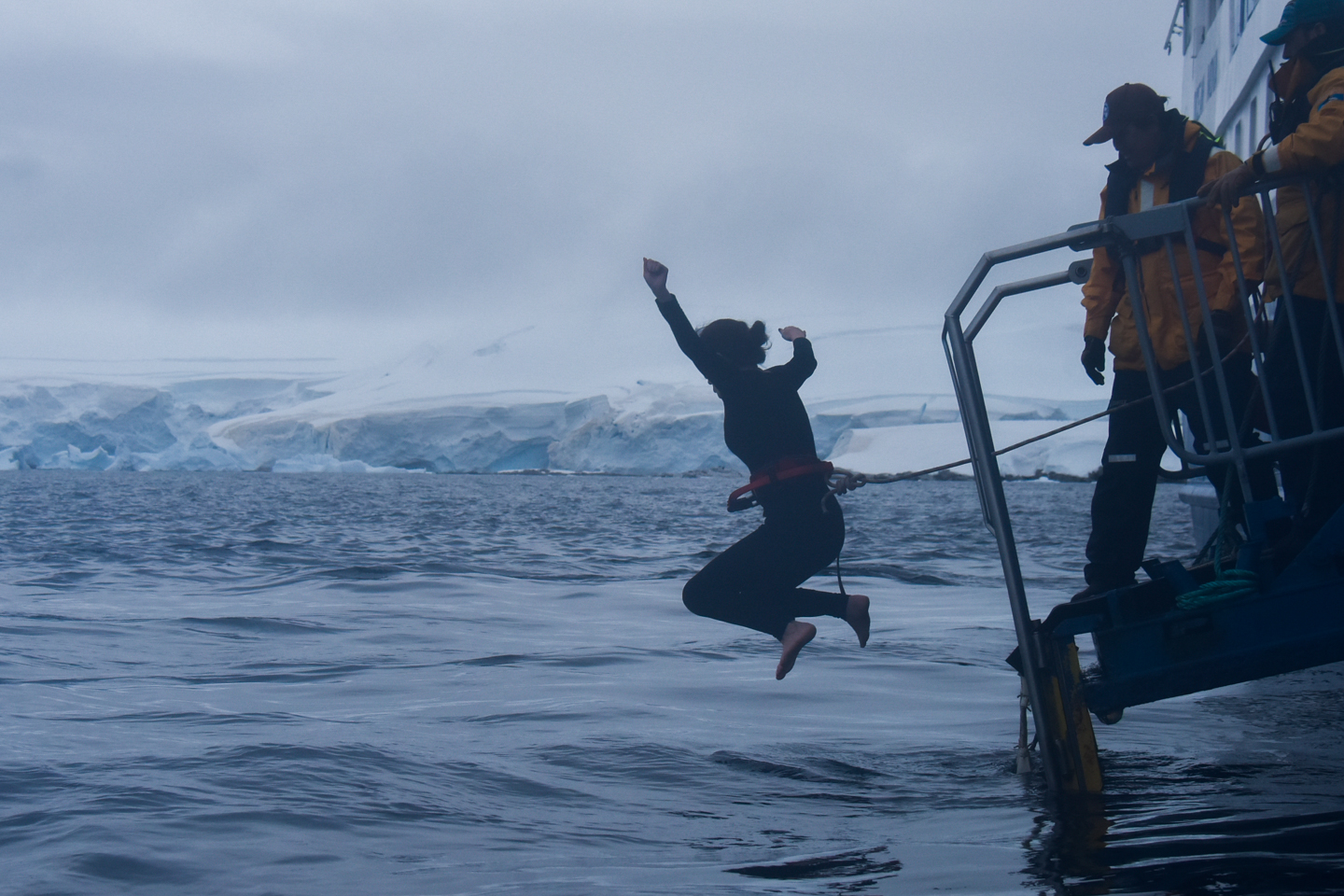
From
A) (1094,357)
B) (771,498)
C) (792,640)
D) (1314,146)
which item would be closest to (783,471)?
(771,498)

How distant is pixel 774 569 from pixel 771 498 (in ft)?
0.70

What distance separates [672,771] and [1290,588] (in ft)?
5.95

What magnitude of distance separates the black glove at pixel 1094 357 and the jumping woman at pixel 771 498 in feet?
2.53

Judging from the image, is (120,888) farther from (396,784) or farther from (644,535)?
(644,535)

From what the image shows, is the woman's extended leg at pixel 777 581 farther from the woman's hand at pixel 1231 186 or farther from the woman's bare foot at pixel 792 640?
the woman's hand at pixel 1231 186

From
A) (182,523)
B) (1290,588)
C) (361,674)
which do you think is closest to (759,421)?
(1290,588)

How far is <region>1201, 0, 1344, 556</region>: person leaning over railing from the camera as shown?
276cm

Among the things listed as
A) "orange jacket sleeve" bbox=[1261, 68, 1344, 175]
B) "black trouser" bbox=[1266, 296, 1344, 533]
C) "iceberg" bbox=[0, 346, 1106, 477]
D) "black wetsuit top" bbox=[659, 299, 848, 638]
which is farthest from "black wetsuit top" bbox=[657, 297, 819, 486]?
"iceberg" bbox=[0, 346, 1106, 477]

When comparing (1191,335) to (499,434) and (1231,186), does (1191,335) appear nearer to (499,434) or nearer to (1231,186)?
(1231,186)

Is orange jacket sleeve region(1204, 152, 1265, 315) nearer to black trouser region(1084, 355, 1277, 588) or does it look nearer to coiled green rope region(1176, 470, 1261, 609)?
black trouser region(1084, 355, 1277, 588)

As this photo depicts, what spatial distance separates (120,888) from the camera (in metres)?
2.38

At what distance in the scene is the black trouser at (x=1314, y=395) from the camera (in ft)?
9.48

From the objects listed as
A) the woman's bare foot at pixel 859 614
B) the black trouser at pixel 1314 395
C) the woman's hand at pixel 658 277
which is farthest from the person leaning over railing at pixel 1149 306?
the woman's hand at pixel 658 277

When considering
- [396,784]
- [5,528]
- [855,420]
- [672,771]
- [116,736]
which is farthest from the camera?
[855,420]
